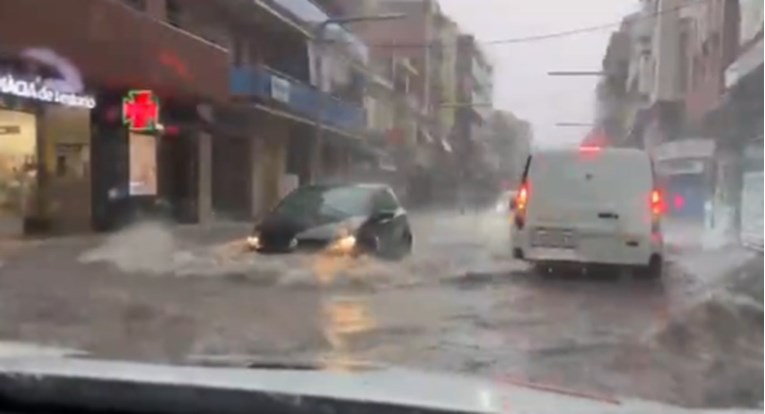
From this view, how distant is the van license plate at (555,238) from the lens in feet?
39.7

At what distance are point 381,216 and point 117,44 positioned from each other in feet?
23.3

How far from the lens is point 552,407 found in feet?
8.88

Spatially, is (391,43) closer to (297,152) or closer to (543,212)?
(297,152)

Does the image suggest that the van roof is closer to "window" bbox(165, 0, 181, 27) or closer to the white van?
the white van

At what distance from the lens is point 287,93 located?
24.3 meters

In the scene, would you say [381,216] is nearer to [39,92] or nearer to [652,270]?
[652,270]

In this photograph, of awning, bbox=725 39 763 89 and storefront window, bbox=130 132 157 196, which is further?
storefront window, bbox=130 132 157 196

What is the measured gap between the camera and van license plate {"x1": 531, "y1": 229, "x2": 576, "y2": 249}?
39.7 feet

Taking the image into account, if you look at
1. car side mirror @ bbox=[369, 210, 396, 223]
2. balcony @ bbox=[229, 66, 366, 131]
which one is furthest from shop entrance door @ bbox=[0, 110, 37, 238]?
car side mirror @ bbox=[369, 210, 396, 223]

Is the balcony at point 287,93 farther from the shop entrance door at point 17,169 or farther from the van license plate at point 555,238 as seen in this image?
the van license plate at point 555,238

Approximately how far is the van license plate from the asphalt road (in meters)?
0.38

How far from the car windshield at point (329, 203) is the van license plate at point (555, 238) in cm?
288

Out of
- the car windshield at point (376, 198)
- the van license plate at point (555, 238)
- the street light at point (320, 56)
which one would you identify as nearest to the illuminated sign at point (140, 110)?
the car windshield at point (376, 198)

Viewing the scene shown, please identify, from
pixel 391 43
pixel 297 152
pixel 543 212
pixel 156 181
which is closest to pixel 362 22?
pixel 391 43
